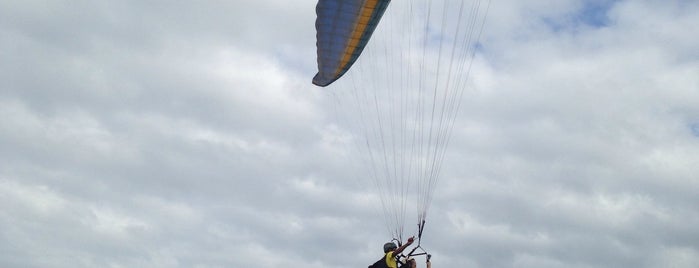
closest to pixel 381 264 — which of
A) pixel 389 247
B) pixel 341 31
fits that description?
pixel 389 247

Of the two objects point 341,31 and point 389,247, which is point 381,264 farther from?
point 341,31

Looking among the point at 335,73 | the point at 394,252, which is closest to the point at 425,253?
the point at 394,252

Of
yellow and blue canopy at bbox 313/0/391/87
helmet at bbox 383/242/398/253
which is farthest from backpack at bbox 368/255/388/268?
yellow and blue canopy at bbox 313/0/391/87

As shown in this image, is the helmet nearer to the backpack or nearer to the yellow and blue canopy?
the backpack

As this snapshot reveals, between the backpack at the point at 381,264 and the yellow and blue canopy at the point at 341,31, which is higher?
the yellow and blue canopy at the point at 341,31

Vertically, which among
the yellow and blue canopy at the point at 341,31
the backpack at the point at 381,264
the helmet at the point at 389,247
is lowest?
the backpack at the point at 381,264

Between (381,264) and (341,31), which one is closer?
(381,264)

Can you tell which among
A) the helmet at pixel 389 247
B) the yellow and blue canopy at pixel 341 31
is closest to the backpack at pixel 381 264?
the helmet at pixel 389 247

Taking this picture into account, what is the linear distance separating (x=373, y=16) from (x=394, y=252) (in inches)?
191

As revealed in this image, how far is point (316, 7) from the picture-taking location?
15.1 m

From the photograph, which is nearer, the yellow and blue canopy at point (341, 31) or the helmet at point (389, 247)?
the helmet at point (389, 247)

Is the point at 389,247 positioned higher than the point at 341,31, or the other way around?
the point at 341,31

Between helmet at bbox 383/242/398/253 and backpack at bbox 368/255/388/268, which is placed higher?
helmet at bbox 383/242/398/253

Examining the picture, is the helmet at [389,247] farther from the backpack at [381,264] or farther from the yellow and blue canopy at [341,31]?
the yellow and blue canopy at [341,31]
